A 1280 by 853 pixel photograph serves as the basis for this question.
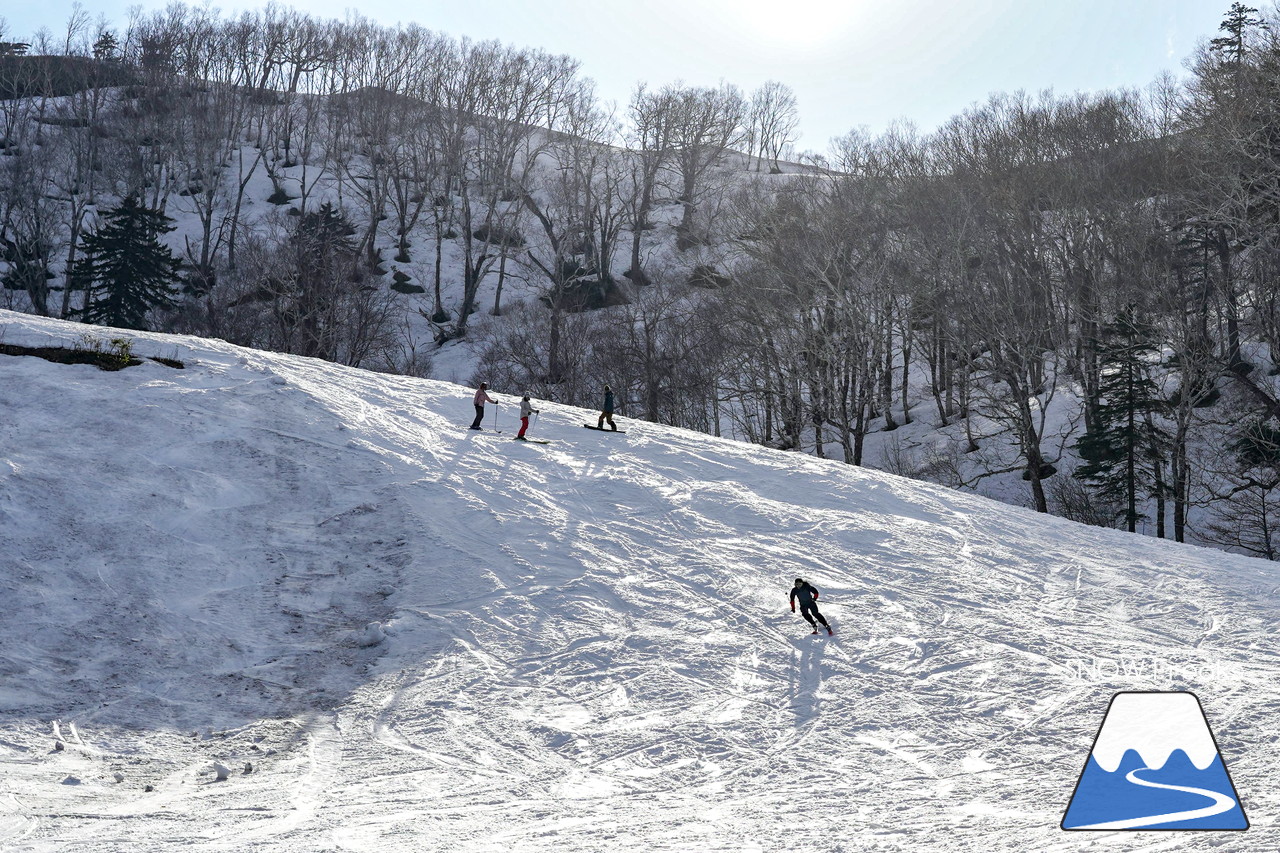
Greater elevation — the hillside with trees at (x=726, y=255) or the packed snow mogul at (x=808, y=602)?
the hillside with trees at (x=726, y=255)

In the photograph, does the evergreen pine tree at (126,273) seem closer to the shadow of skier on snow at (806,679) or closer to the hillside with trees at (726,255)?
the hillside with trees at (726,255)

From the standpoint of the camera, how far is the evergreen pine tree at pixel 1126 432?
3572 centimetres

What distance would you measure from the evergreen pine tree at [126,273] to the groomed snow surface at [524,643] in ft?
88.4

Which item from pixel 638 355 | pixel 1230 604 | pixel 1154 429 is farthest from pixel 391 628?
pixel 638 355

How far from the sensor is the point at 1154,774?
10.0 metres

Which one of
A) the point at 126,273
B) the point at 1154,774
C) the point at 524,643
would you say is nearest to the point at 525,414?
the point at 524,643

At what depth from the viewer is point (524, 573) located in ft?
55.2

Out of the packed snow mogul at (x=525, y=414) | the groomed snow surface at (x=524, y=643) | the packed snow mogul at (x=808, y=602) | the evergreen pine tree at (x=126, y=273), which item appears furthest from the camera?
the evergreen pine tree at (x=126, y=273)

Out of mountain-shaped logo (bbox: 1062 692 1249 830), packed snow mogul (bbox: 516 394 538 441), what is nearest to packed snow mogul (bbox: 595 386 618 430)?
packed snow mogul (bbox: 516 394 538 441)

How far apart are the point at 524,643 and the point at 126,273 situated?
43178 millimetres

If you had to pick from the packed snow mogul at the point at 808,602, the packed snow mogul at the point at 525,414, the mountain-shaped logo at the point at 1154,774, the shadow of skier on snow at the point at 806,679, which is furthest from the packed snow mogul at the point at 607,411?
the mountain-shaped logo at the point at 1154,774

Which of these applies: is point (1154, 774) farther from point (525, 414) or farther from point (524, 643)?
point (525, 414)

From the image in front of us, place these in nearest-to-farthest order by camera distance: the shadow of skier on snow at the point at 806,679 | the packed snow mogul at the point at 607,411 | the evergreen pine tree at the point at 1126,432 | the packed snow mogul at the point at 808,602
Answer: the shadow of skier on snow at the point at 806,679 < the packed snow mogul at the point at 808,602 < the packed snow mogul at the point at 607,411 < the evergreen pine tree at the point at 1126,432

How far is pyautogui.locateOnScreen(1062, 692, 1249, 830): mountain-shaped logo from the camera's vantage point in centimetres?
890
